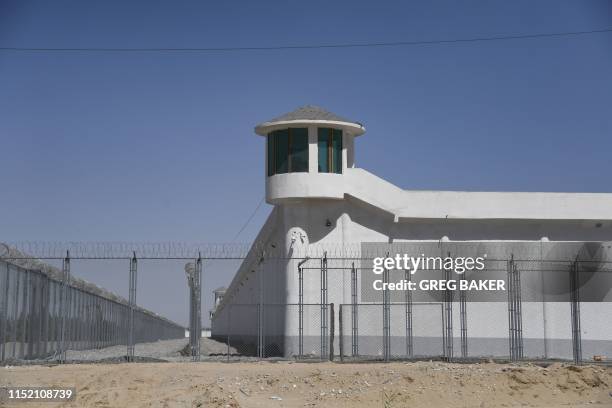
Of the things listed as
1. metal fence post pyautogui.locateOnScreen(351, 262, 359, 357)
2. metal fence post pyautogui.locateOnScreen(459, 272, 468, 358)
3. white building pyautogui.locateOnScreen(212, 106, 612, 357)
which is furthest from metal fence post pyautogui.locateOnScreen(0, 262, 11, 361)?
metal fence post pyautogui.locateOnScreen(459, 272, 468, 358)

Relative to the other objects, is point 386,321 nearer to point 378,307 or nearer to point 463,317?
point 378,307

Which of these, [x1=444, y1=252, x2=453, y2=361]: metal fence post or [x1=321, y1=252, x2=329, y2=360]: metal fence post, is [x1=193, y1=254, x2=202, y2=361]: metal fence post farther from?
[x1=444, y1=252, x2=453, y2=361]: metal fence post

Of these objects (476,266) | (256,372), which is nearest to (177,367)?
(256,372)

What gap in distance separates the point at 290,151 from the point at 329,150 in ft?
4.53

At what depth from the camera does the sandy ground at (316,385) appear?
18.1 m

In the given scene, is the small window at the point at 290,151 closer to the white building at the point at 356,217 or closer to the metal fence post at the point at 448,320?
the white building at the point at 356,217

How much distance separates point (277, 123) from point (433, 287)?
8.00 meters

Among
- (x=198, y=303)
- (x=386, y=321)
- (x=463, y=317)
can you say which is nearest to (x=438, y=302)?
(x=463, y=317)

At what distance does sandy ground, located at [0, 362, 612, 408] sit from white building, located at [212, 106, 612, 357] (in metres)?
8.35

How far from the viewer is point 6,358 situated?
2239cm

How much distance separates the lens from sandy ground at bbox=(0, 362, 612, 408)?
1806 cm

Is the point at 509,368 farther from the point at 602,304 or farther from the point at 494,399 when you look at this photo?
the point at 602,304

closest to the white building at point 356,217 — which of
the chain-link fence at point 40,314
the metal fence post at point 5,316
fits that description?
the chain-link fence at point 40,314

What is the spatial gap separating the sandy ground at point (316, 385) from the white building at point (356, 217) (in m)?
8.35
